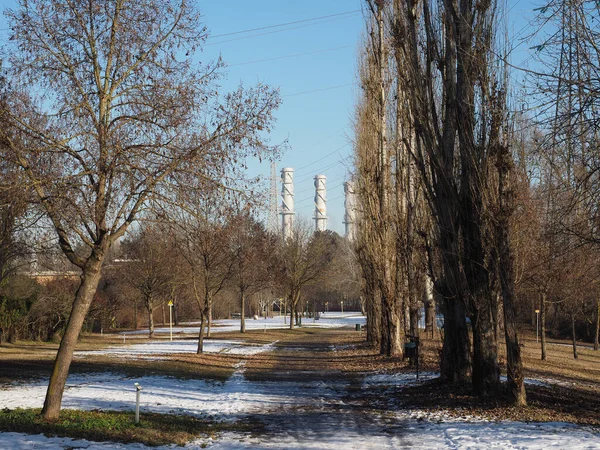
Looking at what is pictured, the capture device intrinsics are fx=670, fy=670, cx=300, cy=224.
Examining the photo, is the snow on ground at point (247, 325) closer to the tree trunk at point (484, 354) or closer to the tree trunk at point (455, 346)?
the tree trunk at point (455, 346)

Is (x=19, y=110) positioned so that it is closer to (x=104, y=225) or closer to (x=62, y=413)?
(x=104, y=225)

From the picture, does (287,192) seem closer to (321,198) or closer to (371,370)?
(321,198)

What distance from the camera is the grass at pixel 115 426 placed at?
34.3ft

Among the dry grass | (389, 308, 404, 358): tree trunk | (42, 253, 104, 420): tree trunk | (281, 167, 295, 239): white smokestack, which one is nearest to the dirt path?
the dry grass

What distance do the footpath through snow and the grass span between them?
42cm

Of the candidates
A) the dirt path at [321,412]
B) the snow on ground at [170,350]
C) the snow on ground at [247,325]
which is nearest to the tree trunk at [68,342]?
the dirt path at [321,412]

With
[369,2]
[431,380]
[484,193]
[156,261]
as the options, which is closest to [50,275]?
[156,261]

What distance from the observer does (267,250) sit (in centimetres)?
4741

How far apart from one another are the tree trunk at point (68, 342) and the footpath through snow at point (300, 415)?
1.34m

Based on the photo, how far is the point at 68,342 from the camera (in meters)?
11.4

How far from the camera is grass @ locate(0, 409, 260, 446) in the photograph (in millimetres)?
10445

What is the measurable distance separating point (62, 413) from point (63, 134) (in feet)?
16.4

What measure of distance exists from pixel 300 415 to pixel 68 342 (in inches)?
194

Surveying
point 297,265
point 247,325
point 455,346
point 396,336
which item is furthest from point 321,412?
point 247,325
